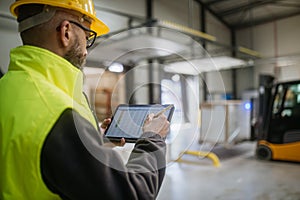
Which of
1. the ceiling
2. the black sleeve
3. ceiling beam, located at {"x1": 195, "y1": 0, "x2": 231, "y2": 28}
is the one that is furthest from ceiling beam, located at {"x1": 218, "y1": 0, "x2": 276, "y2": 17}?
the black sleeve

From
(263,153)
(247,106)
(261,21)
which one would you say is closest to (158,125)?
(263,153)

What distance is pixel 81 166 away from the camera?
0.67m

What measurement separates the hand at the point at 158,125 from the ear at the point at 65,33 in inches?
15.5

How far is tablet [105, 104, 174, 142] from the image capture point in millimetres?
1025

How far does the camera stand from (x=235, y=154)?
18.7 feet

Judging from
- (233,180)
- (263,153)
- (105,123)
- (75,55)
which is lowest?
(233,180)

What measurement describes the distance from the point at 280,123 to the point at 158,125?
470 centimetres

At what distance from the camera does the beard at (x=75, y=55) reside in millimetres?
879

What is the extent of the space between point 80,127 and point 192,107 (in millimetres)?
719

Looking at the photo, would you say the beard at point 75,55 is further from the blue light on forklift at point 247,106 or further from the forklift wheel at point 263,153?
the blue light on forklift at point 247,106

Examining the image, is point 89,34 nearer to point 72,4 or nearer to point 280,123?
point 72,4

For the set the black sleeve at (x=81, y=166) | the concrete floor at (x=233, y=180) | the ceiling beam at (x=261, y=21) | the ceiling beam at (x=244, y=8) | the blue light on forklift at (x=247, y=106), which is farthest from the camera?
the ceiling beam at (x=261, y=21)

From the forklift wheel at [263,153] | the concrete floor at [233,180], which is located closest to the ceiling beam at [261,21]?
the forklift wheel at [263,153]

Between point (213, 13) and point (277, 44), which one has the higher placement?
point (213, 13)
